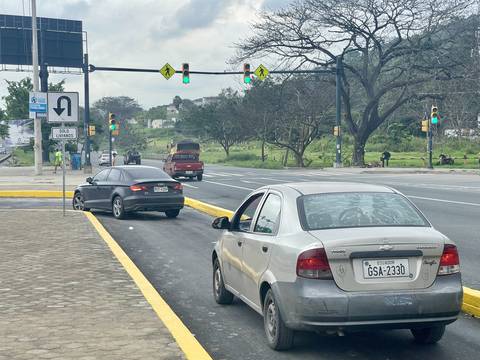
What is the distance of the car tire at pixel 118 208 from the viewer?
18672 mm

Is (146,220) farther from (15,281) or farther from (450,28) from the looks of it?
(450,28)

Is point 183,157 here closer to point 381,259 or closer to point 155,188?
point 155,188

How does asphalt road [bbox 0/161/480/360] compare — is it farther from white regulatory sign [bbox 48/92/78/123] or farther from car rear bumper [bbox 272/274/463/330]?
white regulatory sign [bbox 48/92/78/123]

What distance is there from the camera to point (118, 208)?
62.0 ft

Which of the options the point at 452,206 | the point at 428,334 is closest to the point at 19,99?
the point at 452,206

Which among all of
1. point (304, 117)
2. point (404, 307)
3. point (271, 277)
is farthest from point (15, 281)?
point (304, 117)

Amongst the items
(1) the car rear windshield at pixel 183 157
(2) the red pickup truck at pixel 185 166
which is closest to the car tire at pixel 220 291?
(2) the red pickup truck at pixel 185 166

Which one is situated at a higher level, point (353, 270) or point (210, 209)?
point (353, 270)

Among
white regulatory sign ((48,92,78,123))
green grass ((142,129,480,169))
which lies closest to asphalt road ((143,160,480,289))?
white regulatory sign ((48,92,78,123))

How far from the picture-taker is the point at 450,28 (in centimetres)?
4844

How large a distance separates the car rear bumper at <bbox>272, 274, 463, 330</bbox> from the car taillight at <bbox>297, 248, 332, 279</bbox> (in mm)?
50

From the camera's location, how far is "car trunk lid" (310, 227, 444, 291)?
18.6 ft

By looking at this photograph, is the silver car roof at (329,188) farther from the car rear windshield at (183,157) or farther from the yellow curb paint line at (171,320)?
the car rear windshield at (183,157)

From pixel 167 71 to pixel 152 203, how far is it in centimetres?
2563
